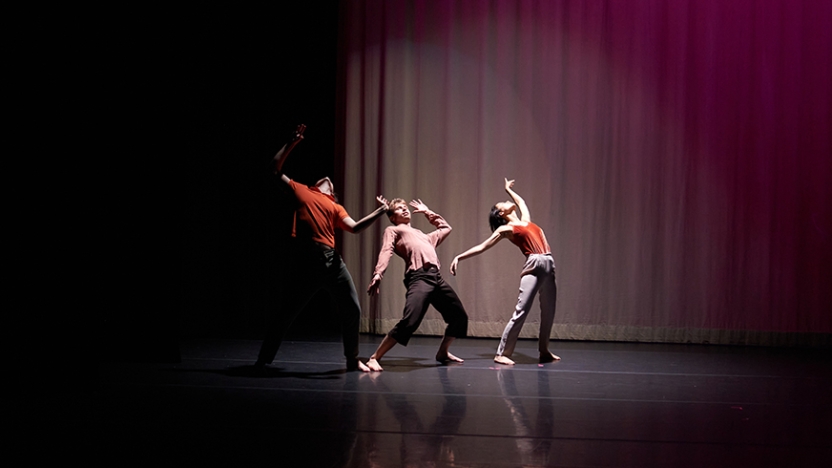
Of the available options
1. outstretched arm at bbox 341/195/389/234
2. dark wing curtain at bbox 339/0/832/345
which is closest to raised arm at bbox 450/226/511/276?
outstretched arm at bbox 341/195/389/234

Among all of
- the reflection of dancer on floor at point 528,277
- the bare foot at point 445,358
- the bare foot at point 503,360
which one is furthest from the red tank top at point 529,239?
the bare foot at point 445,358

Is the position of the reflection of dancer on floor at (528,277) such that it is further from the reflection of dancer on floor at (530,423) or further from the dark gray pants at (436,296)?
the reflection of dancer on floor at (530,423)

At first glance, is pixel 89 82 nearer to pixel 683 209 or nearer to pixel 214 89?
pixel 214 89

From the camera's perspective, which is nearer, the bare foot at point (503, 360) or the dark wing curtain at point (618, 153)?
the bare foot at point (503, 360)

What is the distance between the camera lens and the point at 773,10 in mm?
6727

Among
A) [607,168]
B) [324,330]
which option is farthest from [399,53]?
[324,330]

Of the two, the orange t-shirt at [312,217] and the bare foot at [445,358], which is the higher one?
the orange t-shirt at [312,217]

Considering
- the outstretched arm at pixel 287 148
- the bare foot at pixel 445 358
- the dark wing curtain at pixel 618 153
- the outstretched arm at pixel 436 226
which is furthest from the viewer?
the dark wing curtain at pixel 618 153

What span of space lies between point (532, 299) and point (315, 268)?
69.9 inches

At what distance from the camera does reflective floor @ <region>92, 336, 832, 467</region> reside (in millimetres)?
2662

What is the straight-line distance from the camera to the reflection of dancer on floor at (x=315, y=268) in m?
4.46

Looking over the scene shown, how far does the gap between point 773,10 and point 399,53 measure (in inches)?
145

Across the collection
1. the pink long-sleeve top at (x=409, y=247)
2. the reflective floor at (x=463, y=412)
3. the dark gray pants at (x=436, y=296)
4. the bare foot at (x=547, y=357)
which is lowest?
the bare foot at (x=547, y=357)

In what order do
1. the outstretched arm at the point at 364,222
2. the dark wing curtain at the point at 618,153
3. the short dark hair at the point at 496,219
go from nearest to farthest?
the outstretched arm at the point at 364,222, the short dark hair at the point at 496,219, the dark wing curtain at the point at 618,153
